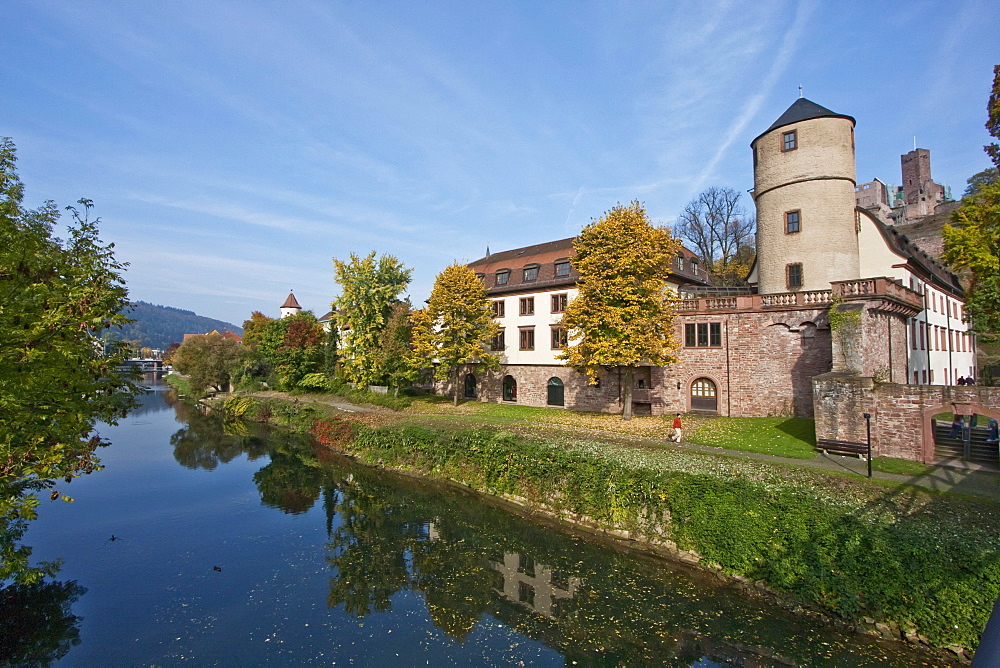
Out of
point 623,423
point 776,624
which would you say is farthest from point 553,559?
point 623,423

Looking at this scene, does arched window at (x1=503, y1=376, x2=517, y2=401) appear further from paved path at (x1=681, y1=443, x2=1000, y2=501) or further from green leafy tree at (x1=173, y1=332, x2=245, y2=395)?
green leafy tree at (x1=173, y1=332, x2=245, y2=395)

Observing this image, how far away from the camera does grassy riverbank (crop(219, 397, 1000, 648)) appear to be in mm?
10992

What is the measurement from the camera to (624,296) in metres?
25.9

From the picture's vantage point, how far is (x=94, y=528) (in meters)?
18.1

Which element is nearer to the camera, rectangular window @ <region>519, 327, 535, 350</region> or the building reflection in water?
the building reflection in water

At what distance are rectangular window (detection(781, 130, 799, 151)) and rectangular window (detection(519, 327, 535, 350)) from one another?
18.4m

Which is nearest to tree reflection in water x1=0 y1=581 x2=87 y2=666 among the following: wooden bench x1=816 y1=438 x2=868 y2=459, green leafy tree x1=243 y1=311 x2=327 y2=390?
wooden bench x1=816 y1=438 x2=868 y2=459

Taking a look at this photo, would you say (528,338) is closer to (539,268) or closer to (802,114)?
(539,268)

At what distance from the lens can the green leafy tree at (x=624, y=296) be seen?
25.7m

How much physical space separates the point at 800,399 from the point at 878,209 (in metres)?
64.7

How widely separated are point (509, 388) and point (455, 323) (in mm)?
6816

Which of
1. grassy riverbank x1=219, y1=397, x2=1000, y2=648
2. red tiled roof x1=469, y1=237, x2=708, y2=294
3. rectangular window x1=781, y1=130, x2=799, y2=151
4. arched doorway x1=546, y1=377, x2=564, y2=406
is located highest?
rectangular window x1=781, y1=130, x2=799, y2=151

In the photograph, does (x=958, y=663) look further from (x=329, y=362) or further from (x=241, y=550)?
(x=329, y=362)

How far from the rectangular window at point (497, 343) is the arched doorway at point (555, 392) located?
482cm
